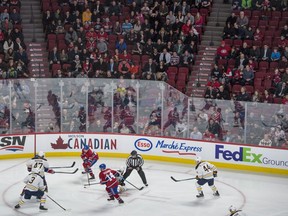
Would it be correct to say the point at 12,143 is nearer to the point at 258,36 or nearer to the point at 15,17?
the point at 15,17

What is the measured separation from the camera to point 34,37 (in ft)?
78.3

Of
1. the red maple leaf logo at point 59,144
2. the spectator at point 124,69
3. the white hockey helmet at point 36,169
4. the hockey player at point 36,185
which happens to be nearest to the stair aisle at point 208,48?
the spectator at point 124,69

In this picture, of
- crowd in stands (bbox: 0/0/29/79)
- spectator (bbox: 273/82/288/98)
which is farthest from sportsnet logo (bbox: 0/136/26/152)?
spectator (bbox: 273/82/288/98)

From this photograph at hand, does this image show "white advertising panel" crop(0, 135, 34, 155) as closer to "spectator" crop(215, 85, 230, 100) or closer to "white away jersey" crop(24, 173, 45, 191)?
"white away jersey" crop(24, 173, 45, 191)

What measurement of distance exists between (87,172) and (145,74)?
4922 mm

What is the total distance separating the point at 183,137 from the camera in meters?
19.4

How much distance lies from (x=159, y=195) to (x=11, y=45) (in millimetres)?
8866

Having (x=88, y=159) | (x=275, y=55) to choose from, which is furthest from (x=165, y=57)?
(x=88, y=159)

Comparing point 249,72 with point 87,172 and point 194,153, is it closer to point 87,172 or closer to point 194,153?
point 194,153

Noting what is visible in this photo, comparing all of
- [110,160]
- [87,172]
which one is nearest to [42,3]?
[110,160]

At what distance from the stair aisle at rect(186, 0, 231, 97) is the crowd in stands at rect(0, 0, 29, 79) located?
5.59 m

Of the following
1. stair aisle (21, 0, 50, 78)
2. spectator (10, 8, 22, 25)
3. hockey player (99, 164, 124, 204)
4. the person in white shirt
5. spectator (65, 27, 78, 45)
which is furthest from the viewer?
spectator (10, 8, 22, 25)

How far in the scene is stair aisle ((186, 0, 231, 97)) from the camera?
70.5 ft

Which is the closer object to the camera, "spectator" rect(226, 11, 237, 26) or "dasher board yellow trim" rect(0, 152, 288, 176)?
"dasher board yellow trim" rect(0, 152, 288, 176)
